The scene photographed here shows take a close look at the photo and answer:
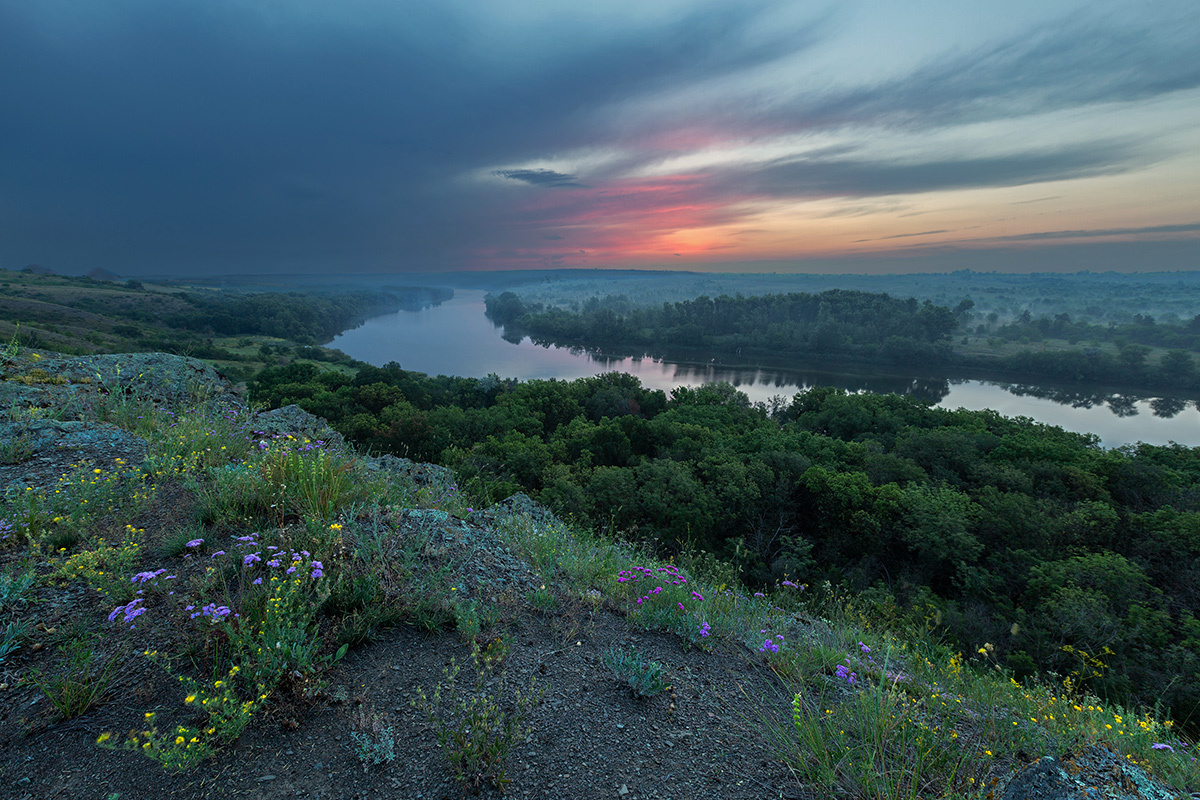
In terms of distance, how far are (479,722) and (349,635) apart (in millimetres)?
1001

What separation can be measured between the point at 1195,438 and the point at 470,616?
5880 cm

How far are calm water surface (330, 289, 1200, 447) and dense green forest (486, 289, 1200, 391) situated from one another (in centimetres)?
593

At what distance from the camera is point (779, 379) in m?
61.2

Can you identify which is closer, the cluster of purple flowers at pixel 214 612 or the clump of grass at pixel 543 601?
the cluster of purple flowers at pixel 214 612

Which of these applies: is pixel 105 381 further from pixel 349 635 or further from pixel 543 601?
pixel 543 601

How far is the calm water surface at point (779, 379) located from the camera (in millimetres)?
42344

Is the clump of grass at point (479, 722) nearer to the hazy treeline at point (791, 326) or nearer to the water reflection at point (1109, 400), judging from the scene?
the water reflection at point (1109, 400)

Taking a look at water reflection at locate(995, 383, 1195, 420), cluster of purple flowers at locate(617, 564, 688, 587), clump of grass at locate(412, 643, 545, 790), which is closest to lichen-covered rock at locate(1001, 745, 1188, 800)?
clump of grass at locate(412, 643, 545, 790)

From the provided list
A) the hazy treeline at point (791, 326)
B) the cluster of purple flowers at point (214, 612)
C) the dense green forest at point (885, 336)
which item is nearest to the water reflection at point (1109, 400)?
the dense green forest at point (885, 336)

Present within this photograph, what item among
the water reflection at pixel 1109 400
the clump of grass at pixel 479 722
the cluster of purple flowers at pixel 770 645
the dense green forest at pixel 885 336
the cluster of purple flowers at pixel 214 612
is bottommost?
the water reflection at pixel 1109 400

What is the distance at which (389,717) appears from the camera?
7.73 ft

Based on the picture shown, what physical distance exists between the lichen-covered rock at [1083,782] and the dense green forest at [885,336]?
7675 cm

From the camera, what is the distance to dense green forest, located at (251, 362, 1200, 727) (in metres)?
9.95

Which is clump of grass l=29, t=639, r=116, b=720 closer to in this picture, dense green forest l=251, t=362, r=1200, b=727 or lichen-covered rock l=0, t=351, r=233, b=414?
dense green forest l=251, t=362, r=1200, b=727
